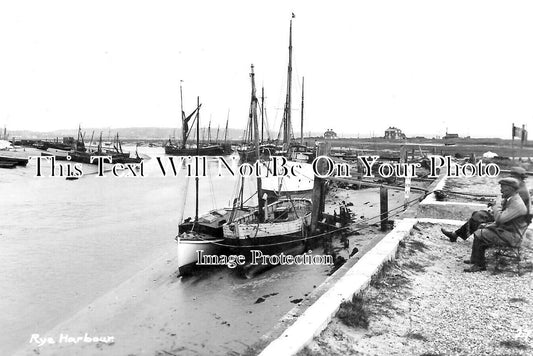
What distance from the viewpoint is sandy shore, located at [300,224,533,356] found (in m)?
4.48

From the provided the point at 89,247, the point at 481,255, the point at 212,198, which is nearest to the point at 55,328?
the point at 89,247

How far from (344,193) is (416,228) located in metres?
24.5

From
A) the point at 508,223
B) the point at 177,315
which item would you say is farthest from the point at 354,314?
the point at 177,315

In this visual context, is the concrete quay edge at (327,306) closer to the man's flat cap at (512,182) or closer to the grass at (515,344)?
the grass at (515,344)

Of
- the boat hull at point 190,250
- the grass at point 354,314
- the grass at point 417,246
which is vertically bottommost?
the boat hull at point 190,250

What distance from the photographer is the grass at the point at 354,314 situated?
15.9ft

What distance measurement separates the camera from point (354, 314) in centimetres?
498

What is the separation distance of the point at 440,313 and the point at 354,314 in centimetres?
125

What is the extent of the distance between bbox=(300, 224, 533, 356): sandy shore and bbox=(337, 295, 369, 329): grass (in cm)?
2

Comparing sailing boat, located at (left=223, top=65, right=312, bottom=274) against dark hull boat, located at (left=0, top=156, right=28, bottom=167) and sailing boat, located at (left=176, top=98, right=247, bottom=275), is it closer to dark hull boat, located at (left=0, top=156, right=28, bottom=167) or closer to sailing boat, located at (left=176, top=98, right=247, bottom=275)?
sailing boat, located at (left=176, top=98, right=247, bottom=275)

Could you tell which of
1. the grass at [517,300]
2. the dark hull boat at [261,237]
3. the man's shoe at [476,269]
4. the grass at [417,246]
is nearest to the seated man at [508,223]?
the man's shoe at [476,269]

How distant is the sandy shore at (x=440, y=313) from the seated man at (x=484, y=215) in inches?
24.0

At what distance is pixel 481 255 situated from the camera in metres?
6.91

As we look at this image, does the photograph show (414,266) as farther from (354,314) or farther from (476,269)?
(354,314)
